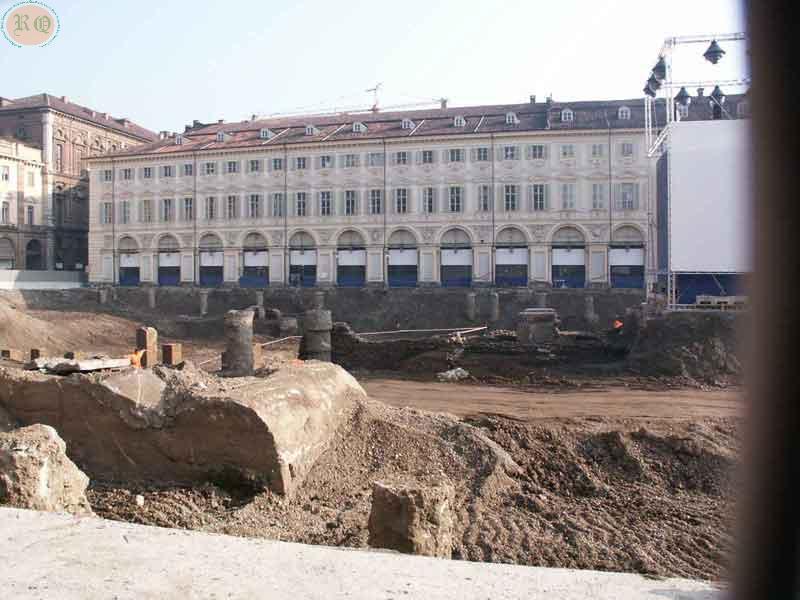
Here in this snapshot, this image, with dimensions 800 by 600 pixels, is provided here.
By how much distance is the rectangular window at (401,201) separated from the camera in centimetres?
5062

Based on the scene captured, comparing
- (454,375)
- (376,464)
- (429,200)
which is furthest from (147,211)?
(376,464)

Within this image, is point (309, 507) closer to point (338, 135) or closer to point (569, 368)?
point (569, 368)

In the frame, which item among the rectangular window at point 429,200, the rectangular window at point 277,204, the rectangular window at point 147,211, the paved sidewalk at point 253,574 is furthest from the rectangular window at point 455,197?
the paved sidewalk at point 253,574

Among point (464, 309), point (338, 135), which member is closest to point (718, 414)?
point (464, 309)

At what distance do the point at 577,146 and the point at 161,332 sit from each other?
102 ft

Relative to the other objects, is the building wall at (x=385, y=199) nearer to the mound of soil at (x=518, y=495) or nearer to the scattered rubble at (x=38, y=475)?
the mound of soil at (x=518, y=495)

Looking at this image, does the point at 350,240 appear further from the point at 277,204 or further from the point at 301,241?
the point at 277,204

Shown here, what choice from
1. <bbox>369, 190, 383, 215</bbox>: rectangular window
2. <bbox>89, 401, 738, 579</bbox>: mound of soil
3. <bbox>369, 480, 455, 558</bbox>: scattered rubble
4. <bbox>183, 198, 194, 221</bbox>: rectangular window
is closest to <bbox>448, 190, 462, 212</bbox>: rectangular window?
<bbox>369, 190, 383, 215</bbox>: rectangular window

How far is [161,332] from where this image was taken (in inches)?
1566

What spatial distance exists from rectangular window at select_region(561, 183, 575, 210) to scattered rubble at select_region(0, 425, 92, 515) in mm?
43639

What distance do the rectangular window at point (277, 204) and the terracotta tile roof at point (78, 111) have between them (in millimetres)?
26064

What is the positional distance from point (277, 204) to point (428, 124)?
13.5 metres

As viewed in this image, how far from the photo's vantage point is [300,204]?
52.9 m

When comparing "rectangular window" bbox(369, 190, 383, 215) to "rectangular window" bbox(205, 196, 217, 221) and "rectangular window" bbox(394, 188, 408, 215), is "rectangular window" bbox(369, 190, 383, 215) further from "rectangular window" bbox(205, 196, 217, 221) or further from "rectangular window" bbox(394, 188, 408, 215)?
"rectangular window" bbox(205, 196, 217, 221)
